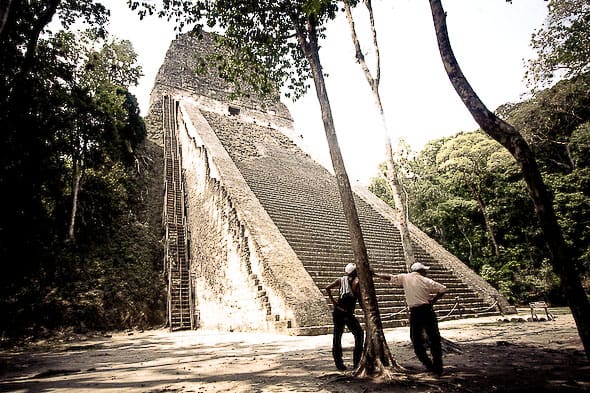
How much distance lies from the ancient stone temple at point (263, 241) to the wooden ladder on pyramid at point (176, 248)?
0.04 m

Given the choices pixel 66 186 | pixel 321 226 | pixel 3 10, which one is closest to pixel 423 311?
pixel 3 10

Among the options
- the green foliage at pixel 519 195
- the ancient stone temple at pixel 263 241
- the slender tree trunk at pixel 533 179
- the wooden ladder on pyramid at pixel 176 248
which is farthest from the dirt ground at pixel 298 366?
the green foliage at pixel 519 195

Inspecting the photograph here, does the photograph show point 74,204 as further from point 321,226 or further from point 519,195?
point 519,195

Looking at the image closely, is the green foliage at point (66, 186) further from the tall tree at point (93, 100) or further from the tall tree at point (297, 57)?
the tall tree at point (297, 57)

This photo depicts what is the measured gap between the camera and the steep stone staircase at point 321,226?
8328mm

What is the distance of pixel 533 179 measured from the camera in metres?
2.71

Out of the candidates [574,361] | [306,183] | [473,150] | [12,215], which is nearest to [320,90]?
[574,361]

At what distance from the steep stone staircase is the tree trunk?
13.0ft

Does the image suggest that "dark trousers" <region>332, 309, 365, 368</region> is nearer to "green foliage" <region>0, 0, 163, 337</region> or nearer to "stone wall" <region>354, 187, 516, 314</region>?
"green foliage" <region>0, 0, 163, 337</region>

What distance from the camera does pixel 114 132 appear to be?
1002 cm

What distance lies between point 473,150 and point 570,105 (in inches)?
143

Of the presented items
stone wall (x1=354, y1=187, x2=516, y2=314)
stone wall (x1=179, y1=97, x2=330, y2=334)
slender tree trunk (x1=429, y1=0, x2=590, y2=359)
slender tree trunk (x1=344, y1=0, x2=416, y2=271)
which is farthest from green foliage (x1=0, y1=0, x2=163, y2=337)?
stone wall (x1=354, y1=187, x2=516, y2=314)

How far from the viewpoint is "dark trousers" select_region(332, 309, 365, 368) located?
358 cm

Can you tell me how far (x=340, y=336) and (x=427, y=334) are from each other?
85 centimetres
